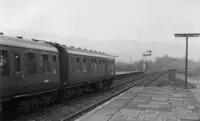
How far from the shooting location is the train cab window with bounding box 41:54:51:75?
12.9m

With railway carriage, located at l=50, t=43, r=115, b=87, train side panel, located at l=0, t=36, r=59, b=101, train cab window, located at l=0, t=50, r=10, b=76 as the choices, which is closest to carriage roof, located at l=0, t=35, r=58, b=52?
train side panel, located at l=0, t=36, r=59, b=101

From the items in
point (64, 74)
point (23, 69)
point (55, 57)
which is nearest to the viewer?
point (23, 69)

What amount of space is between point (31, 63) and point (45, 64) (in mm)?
1472

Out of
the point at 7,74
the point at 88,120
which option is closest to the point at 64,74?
the point at 88,120

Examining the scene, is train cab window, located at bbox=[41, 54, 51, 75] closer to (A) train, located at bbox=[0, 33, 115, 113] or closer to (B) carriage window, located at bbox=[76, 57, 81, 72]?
(A) train, located at bbox=[0, 33, 115, 113]

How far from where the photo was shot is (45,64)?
13.1 meters

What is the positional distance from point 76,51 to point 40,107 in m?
4.85

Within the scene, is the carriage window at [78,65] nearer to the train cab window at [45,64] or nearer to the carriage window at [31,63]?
the train cab window at [45,64]

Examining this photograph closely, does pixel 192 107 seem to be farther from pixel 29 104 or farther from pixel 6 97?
pixel 6 97

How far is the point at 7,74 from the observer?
9.84 metres

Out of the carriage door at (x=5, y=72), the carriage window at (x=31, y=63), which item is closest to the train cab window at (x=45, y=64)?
the carriage window at (x=31, y=63)

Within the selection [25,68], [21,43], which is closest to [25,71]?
[25,68]

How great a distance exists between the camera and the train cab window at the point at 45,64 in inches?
507

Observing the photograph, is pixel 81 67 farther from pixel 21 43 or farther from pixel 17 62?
pixel 17 62
